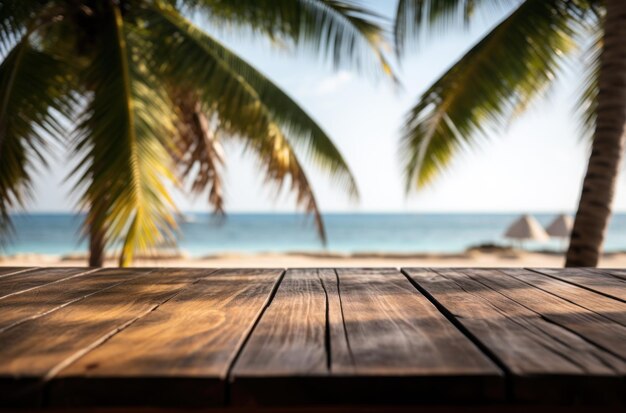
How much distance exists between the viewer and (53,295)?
139 cm

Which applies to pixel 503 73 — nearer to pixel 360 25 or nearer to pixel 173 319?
pixel 360 25

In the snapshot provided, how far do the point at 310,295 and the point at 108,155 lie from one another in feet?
8.69

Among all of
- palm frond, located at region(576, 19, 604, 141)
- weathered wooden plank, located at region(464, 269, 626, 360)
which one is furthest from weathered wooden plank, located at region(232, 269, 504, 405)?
palm frond, located at region(576, 19, 604, 141)

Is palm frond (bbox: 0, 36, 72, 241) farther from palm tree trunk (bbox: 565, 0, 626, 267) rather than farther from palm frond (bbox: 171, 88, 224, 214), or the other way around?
palm tree trunk (bbox: 565, 0, 626, 267)

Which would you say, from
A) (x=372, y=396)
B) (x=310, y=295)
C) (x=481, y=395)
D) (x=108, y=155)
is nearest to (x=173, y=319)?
(x=310, y=295)

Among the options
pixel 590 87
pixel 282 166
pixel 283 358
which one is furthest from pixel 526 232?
pixel 283 358

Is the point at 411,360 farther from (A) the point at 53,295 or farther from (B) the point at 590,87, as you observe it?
(B) the point at 590,87

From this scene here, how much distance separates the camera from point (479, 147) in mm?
4117

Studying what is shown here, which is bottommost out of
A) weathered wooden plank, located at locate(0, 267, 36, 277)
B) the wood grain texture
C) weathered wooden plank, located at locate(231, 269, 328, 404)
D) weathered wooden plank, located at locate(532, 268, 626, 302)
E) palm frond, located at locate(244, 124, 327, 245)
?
weathered wooden plank, located at locate(0, 267, 36, 277)

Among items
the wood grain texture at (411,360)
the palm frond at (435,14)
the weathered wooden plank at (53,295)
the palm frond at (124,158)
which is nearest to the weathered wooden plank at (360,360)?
the wood grain texture at (411,360)

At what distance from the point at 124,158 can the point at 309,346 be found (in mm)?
2926

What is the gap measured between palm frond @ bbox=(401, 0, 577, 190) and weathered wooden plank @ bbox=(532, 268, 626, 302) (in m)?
2.47

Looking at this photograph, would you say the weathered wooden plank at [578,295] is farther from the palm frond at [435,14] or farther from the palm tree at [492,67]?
the palm frond at [435,14]

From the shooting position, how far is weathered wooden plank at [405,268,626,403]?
745 mm
